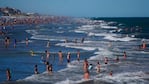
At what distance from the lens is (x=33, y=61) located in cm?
3516

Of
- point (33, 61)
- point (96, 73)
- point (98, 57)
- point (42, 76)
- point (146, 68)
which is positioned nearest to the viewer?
point (42, 76)

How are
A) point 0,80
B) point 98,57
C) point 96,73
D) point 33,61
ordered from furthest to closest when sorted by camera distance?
point 98,57 < point 33,61 < point 96,73 < point 0,80

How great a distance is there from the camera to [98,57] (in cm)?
3912

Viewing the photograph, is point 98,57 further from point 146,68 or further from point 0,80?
point 0,80

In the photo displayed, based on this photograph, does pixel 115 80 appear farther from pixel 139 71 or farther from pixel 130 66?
pixel 130 66

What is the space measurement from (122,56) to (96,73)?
461 inches

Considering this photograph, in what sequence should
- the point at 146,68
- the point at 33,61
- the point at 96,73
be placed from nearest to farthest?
1. the point at 96,73
2. the point at 146,68
3. the point at 33,61

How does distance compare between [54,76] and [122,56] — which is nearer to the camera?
[54,76]

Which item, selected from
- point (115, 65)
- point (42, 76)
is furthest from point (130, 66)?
point (42, 76)

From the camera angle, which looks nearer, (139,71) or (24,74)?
(24,74)

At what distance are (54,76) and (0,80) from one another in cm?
441

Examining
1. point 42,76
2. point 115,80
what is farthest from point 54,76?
point 115,80

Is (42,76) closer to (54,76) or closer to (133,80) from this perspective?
(54,76)

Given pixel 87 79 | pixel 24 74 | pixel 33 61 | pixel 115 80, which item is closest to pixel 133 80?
pixel 115 80
